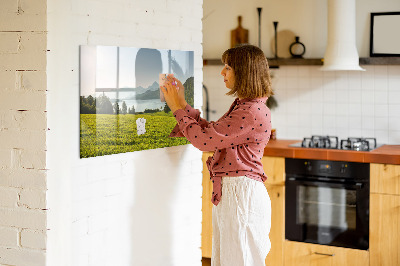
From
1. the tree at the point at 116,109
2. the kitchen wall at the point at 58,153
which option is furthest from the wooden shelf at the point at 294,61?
the tree at the point at 116,109

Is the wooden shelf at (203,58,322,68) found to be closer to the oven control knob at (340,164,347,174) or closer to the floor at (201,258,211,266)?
the oven control knob at (340,164,347,174)

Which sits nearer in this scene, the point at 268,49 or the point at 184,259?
the point at 184,259

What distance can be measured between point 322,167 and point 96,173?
2125 millimetres

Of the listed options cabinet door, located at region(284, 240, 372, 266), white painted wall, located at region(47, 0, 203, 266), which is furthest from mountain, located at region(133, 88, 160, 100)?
cabinet door, located at region(284, 240, 372, 266)

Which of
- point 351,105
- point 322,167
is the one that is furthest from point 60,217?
point 351,105

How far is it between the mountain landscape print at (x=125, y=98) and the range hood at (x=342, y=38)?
175cm

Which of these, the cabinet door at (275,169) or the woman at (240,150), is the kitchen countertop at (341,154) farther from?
the woman at (240,150)

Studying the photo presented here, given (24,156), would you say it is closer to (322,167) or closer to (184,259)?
(184,259)

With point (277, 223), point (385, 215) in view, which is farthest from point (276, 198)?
point (385, 215)

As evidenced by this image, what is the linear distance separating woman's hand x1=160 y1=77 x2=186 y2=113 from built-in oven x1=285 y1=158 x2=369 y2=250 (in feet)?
5.46

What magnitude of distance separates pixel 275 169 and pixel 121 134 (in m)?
1.93

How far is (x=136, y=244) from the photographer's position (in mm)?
2830

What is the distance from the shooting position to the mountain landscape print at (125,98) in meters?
2.46

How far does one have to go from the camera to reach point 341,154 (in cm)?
412
